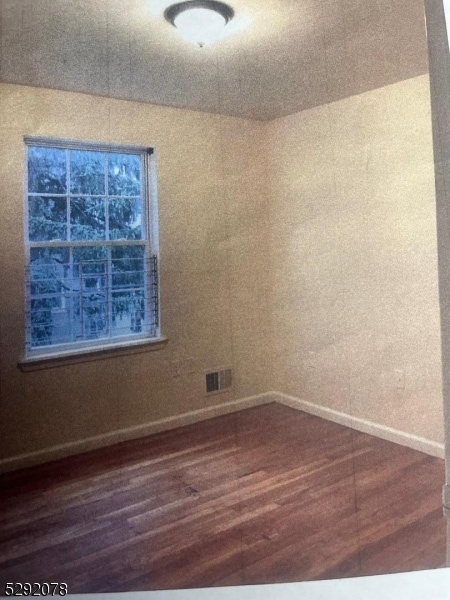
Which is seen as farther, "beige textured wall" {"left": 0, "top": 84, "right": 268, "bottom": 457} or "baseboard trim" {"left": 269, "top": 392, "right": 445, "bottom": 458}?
"baseboard trim" {"left": 269, "top": 392, "right": 445, "bottom": 458}

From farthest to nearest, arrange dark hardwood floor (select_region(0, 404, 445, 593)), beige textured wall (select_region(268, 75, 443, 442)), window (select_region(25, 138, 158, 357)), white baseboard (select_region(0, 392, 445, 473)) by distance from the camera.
→ beige textured wall (select_region(268, 75, 443, 442)), white baseboard (select_region(0, 392, 445, 473)), window (select_region(25, 138, 158, 357)), dark hardwood floor (select_region(0, 404, 445, 593))

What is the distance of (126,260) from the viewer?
1133 millimetres

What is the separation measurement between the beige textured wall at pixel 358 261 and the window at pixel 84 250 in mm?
423

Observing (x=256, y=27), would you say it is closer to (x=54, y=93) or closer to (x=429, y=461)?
(x=54, y=93)

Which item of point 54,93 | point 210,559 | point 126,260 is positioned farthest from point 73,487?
point 54,93

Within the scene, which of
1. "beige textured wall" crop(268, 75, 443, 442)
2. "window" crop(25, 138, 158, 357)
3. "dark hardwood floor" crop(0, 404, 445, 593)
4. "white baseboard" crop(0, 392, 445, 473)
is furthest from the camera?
"beige textured wall" crop(268, 75, 443, 442)

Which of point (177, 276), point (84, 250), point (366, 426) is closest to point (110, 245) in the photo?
point (84, 250)

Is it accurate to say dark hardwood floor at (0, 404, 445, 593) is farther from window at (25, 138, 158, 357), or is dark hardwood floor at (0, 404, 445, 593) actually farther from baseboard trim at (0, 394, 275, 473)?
window at (25, 138, 158, 357)

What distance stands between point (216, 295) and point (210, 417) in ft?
1.22

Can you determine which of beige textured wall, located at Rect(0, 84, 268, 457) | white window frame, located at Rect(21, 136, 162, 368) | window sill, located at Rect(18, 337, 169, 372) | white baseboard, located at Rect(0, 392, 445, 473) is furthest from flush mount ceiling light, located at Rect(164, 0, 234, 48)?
white baseboard, located at Rect(0, 392, 445, 473)

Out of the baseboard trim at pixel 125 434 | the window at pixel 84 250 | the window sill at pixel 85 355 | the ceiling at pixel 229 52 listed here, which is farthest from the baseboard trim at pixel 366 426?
the ceiling at pixel 229 52

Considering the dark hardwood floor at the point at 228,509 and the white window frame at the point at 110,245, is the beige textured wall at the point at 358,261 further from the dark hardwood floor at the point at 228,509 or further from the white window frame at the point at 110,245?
the white window frame at the point at 110,245

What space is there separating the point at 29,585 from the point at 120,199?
87cm

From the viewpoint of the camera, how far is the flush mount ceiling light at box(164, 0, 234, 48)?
1061mm
